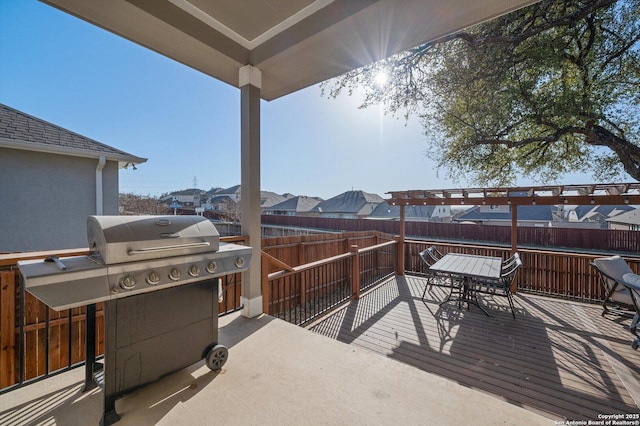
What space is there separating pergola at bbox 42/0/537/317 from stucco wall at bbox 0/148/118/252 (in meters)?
4.35

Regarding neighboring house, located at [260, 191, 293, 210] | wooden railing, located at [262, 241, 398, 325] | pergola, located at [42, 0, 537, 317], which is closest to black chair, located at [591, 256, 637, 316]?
wooden railing, located at [262, 241, 398, 325]

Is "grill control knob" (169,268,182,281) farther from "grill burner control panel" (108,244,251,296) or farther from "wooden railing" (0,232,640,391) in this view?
"wooden railing" (0,232,640,391)

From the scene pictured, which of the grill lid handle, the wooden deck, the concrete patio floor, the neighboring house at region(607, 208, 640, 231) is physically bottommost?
the wooden deck

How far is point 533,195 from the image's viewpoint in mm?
5266

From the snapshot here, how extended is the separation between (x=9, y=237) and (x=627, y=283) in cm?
974

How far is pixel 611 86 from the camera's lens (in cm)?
463

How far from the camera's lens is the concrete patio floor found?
5.21ft

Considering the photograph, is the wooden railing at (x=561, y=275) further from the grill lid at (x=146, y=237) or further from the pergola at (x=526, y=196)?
the grill lid at (x=146, y=237)

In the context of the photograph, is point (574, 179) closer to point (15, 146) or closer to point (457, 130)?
point (457, 130)

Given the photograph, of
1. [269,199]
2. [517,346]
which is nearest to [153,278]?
[517,346]

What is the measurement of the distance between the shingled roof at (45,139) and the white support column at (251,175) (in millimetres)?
4237

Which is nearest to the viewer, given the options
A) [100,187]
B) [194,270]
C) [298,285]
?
[194,270]

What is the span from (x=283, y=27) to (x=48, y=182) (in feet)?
18.3

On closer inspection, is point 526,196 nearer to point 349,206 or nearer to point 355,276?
point 355,276
